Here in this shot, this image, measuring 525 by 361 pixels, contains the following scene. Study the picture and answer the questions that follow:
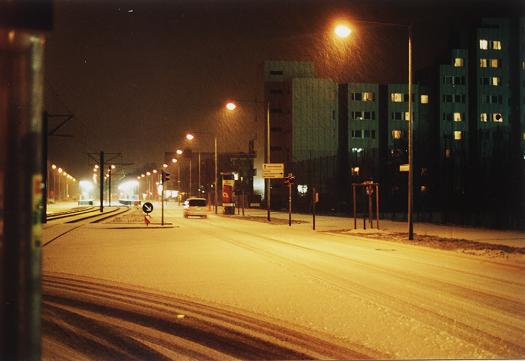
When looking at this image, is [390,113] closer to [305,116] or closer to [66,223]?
[305,116]

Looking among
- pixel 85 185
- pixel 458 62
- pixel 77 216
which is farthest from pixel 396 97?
pixel 85 185

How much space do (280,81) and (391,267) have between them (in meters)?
91.4

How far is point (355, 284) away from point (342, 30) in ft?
41.4

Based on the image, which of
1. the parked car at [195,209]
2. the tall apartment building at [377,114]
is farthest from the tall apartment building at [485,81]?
the parked car at [195,209]

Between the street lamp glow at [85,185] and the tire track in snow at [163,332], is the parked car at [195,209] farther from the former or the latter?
the street lamp glow at [85,185]

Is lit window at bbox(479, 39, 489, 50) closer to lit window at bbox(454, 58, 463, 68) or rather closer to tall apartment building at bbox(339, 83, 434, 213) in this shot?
lit window at bbox(454, 58, 463, 68)

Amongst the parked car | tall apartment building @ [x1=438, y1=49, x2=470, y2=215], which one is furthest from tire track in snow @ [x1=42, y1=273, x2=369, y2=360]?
tall apartment building @ [x1=438, y1=49, x2=470, y2=215]

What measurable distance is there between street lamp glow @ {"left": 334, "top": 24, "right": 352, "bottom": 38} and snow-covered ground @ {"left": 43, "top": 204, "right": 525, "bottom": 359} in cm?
765

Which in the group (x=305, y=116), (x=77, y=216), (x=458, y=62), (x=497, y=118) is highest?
(x=458, y=62)

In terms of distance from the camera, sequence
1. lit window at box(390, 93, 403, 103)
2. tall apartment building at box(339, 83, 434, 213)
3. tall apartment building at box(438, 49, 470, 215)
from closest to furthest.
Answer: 1. tall apartment building at box(438, 49, 470, 215)
2. tall apartment building at box(339, 83, 434, 213)
3. lit window at box(390, 93, 403, 103)

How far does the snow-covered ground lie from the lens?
7180 millimetres

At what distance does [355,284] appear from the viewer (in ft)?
38.1

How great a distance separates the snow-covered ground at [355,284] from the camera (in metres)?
7.18

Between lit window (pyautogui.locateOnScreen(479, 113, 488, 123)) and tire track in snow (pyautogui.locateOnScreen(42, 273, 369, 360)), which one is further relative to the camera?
lit window (pyautogui.locateOnScreen(479, 113, 488, 123))
